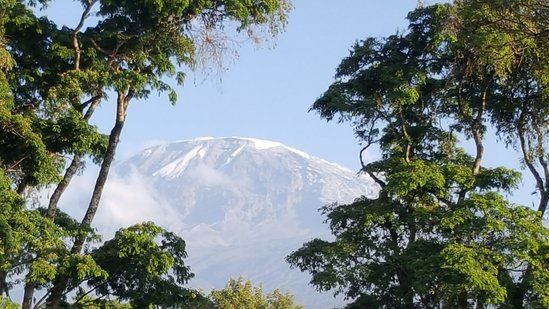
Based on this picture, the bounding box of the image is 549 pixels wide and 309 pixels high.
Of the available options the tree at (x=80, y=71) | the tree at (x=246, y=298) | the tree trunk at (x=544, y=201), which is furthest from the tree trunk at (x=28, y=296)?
the tree at (x=246, y=298)

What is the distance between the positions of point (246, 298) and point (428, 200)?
2390cm

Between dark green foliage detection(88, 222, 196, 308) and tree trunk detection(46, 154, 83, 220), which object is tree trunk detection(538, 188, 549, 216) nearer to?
dark green foliage detection(88, 222, 196, 308)

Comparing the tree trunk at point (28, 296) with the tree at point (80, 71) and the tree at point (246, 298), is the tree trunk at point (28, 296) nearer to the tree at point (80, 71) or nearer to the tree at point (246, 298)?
the tree at point (80, 71)

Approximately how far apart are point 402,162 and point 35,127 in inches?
341

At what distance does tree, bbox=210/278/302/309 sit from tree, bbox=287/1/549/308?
70.0ft

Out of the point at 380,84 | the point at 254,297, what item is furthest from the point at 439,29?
the point at 254,297

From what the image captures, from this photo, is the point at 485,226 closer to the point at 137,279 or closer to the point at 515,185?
the point at 515,185

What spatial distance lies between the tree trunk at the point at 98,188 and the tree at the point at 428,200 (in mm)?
5251

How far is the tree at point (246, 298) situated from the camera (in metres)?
39.5

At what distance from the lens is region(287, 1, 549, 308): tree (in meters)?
15.2

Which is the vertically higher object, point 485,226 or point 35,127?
point 35,127

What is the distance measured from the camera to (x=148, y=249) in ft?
42.4

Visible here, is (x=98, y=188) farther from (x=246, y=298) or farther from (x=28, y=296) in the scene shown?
(x=246, y=298)

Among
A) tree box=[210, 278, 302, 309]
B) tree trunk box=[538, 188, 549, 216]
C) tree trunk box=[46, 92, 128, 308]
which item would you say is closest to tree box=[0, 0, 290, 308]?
tree trunk box=[46, 92, 128, 308]
